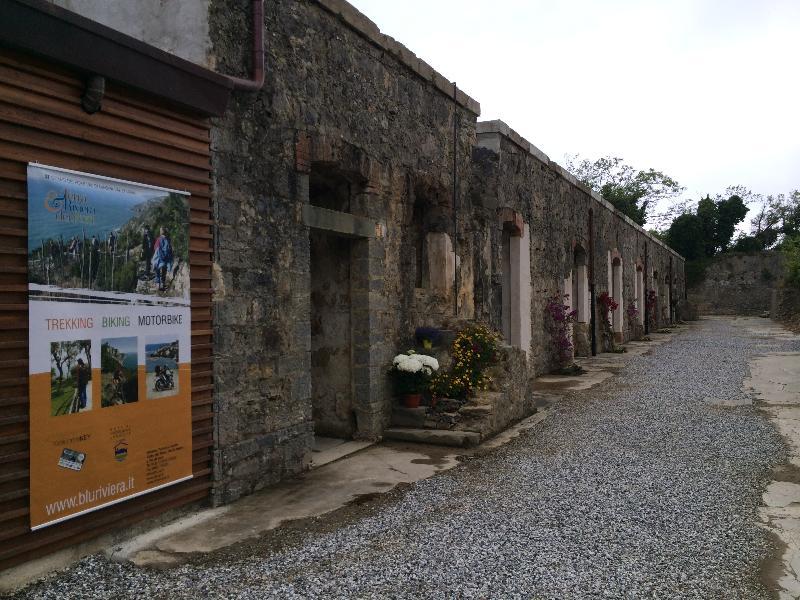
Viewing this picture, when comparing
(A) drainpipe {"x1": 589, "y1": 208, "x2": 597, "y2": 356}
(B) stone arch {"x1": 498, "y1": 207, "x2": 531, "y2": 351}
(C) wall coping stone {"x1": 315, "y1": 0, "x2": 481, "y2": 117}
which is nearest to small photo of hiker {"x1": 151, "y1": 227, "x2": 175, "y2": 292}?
(C) wall coping stone {"x1": 315, "y1": 0, "x2": 481, "y2": 117}

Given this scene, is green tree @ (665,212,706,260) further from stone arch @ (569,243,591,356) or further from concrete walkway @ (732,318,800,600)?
concrete walkway @ (732,318,800,600)

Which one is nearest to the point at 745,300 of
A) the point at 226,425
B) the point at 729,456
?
the point at 729,456

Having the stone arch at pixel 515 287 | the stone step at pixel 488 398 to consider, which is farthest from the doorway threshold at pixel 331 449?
the stone arch at pixel 515 287

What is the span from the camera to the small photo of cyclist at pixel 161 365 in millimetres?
4207

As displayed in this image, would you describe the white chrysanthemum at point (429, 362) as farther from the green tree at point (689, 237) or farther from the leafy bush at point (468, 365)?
the green tree at point (689, 237)

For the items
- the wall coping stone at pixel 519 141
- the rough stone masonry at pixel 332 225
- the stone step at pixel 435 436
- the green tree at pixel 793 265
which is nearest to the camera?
the rough stone masonry at pixel 332 225

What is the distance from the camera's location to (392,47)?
23.5 ft

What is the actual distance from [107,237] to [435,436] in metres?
4.01

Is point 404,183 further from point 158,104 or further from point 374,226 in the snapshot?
point 158,104

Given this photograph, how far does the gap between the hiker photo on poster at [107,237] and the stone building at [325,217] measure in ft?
1.47

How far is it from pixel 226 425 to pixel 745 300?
42823 mm

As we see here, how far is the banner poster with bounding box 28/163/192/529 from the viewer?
3.55 m

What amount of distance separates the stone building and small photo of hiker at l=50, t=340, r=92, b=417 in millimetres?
1083

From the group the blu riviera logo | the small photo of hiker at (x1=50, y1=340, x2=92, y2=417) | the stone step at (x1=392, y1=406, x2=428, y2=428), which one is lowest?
the stone step at (x1=392, y1=406, x2=428, y2=428)
